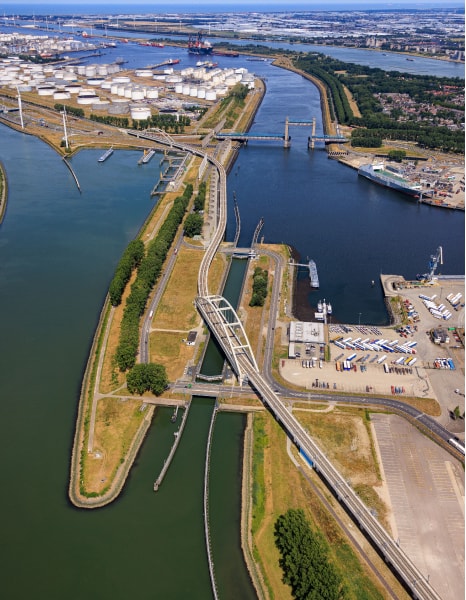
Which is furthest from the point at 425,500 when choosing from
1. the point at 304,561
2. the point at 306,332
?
the point at 306,332

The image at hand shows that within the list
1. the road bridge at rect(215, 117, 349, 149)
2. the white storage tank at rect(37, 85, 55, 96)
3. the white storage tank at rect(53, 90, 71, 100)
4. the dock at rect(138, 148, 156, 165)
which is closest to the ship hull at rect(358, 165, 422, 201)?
the road bridge at rect(215, 117, 349, 149)

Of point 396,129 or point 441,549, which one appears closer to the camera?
point 441,549

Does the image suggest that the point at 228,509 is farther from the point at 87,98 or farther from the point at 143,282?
the point at 87,98

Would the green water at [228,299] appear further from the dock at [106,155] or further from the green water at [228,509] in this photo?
the dock at [106,155]

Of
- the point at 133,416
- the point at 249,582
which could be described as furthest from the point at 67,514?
the point at 249,582

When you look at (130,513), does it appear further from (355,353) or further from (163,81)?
(163,81)
